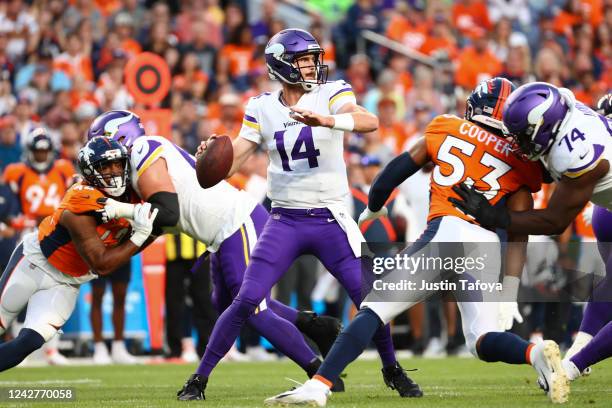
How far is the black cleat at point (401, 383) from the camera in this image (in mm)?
6625

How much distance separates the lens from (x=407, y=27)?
16484 millimetres

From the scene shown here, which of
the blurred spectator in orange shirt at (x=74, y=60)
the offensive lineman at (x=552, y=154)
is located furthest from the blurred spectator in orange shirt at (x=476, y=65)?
the offensive lineman at (x=552, y=154)

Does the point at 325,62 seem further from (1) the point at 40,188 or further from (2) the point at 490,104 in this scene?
(2) the point at 490,104

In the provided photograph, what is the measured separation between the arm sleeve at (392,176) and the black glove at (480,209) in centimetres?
47

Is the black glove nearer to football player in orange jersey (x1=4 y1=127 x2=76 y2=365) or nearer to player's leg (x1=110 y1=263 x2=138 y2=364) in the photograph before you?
player's leg (x1=110 y1=263 x2=138 y2=364)

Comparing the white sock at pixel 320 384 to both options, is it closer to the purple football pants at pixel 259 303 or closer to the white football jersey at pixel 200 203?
the purple football pants at pixel 259 303

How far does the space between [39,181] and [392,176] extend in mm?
5889

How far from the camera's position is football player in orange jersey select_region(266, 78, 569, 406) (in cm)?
571

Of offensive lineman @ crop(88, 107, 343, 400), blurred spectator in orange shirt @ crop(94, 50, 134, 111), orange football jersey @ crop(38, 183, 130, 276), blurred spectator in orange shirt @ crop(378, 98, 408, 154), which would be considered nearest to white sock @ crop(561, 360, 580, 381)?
offensive lineman @ crop(88, 107, 343, 400)

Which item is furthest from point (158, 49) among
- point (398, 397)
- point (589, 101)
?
point (398, 397)

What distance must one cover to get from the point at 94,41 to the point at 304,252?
8.55 meters

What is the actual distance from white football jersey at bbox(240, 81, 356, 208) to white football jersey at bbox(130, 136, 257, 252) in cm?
51

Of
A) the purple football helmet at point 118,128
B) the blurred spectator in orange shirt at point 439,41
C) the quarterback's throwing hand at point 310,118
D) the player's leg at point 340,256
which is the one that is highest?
the blurred spectator in orange shirt at point 439,41

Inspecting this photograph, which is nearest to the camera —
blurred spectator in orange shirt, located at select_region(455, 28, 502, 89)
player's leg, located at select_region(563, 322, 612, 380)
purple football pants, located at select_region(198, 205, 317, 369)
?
player's leg, located at select_region(563, 322, 612, 380)
